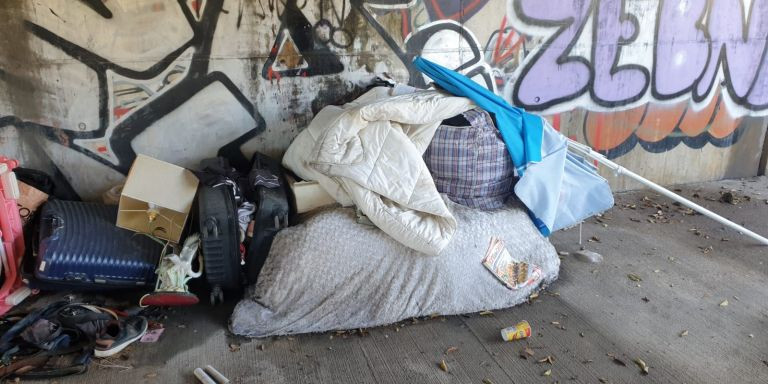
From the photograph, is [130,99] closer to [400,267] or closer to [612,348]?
[400,267]

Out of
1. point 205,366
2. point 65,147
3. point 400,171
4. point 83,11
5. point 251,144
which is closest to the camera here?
point 205,366

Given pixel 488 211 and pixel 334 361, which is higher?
pixel 488 211

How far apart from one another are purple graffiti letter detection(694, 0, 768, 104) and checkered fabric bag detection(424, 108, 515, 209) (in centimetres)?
278

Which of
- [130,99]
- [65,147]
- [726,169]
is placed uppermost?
[130,99]

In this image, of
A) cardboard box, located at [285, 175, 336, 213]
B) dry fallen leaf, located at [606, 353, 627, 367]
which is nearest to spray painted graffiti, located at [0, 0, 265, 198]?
cardboard box, located at [285, 175, 336, 213]

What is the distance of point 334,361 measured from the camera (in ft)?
7.85

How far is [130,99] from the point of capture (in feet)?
10.4

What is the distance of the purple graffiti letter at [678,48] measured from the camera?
4324mm

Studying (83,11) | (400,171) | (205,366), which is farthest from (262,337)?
(83,11)

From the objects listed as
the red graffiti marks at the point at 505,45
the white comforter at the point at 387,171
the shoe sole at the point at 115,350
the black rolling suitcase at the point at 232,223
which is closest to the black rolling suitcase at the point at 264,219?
the black rolling suitcase at the point at 232,223

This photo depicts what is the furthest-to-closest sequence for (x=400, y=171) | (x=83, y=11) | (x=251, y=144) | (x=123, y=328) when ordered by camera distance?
(x=251, y=144)
(x=83, y=11)
(x=400, y=171)
(x=123, y=328)

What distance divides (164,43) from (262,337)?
1.86 metres

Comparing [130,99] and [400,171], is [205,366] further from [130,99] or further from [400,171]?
[130,99]

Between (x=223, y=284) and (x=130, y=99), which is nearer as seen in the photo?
(x=223, y=284)
